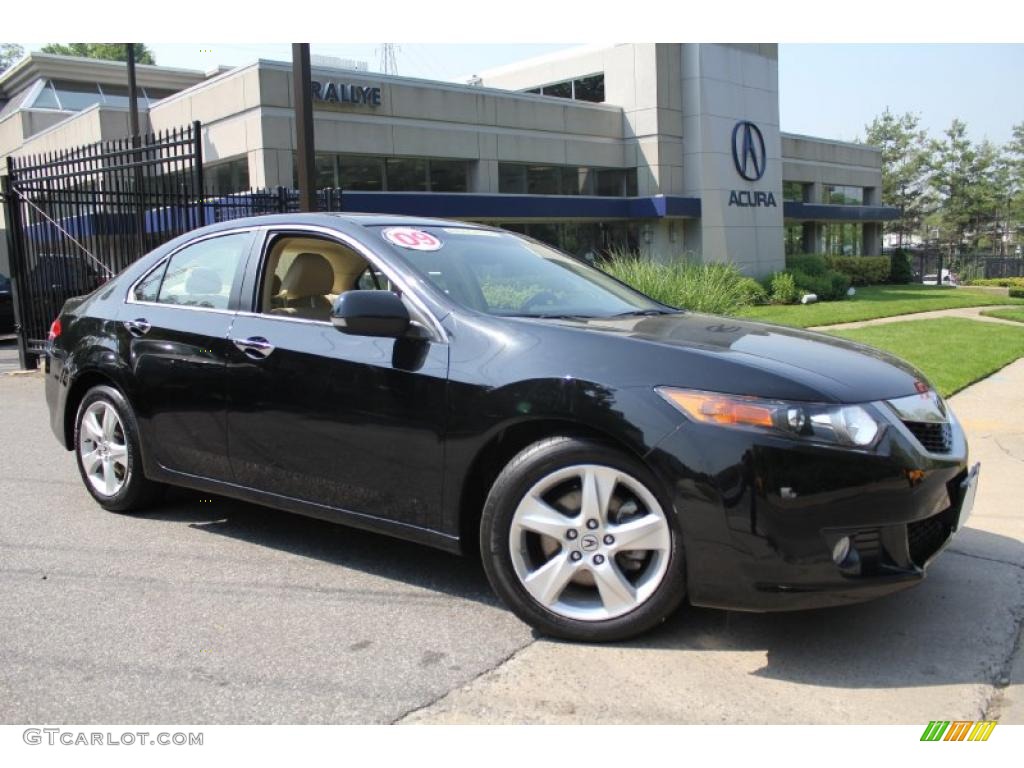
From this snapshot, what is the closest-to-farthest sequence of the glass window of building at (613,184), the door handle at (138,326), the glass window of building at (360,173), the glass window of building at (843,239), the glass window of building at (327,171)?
the door handle at (138,326) < the glass window of building at (327,171) < the glass window of building at (360,173) < the glass window of building at (613,184) < the glass window of building at (843,239)

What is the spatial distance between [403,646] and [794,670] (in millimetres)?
1402

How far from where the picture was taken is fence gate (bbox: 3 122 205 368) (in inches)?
437

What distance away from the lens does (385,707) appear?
298 cm

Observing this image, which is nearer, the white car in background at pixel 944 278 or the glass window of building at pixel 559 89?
the glass window of building at pixel 559 89

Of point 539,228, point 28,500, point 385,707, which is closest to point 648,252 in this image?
point 539,228

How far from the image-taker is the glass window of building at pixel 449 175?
25.1m

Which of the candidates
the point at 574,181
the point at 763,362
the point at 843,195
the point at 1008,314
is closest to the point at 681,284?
the point at 763,362

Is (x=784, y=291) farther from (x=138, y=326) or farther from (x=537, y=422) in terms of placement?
(x=537, y=422)

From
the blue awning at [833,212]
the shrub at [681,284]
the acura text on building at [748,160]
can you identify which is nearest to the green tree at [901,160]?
the blue awning at [833,212]

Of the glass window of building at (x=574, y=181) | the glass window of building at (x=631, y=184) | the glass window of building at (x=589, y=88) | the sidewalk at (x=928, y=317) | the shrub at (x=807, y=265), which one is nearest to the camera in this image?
the sidewalk at (x=928, y=317)

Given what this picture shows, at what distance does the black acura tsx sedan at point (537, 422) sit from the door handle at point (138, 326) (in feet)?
0.20

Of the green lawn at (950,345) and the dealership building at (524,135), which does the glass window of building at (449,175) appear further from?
the green lawn at (950,345)

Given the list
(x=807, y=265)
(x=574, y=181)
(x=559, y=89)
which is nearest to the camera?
(x=574, y=181)

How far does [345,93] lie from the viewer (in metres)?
22.6
